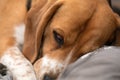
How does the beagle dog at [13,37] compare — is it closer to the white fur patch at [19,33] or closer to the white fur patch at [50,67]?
the white fur patch at [19,33]

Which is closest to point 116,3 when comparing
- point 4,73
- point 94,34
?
point 94,34

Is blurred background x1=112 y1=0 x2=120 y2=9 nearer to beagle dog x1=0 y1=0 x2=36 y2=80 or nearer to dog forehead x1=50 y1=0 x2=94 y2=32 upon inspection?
dog forehead x1=50 y1=0 x2=94 y2=32

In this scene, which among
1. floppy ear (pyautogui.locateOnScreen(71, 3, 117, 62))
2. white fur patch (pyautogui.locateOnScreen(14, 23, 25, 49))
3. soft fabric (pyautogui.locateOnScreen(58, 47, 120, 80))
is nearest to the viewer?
soft fabric (pyautogui.locateOnScreen(58, 47, 120, 80))

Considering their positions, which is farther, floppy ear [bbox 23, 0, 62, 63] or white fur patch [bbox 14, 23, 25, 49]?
white fur patch [bbox 14, 23, 25, 49]

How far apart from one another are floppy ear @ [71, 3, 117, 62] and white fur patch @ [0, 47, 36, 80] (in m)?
0.31

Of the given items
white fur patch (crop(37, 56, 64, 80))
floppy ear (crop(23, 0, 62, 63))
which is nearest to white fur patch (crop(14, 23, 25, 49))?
floppy ear (crop(23, 0, 62, 63))

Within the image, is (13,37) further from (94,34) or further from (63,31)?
(94,34)

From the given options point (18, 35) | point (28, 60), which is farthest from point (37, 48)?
point (18, 35)

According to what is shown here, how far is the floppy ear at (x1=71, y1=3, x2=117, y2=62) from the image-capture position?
6.33ft

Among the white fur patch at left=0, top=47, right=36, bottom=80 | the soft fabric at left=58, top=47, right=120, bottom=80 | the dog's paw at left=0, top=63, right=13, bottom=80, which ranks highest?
the soft fabric at left=58, top=47, right=120, bottom=80

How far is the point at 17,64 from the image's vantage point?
2049 millimetres

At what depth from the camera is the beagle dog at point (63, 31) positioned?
1.89m

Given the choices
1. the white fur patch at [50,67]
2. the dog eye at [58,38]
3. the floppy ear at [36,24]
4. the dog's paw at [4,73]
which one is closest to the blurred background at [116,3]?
the floppy ear at [36,24]

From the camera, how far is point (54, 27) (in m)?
1.96
